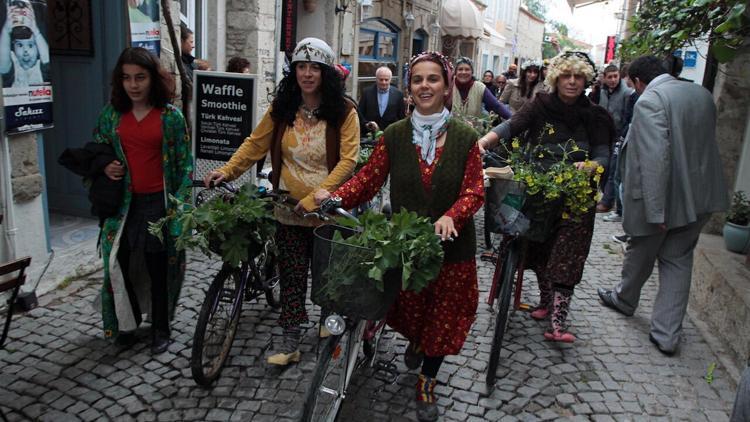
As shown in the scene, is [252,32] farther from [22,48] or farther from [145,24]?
[22,48]

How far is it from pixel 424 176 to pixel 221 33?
625cm

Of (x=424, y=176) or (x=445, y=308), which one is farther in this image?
(x=445, y=308)

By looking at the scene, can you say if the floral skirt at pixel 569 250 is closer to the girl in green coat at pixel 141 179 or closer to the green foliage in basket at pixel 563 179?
the green foliage in basket at pixel 563 179

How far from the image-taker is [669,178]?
13.4 ft

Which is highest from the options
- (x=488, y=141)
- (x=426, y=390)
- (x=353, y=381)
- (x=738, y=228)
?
(x=488, y=141)

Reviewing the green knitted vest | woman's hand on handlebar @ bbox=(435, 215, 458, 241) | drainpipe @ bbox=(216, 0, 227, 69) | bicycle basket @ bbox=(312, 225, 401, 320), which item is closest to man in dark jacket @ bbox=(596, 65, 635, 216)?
drainpipe @ bbox=(216, 0, 227, 69)

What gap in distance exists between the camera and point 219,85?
5.51m

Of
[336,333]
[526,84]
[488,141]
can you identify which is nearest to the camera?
[336,333]

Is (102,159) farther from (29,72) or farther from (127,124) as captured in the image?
(29,72)

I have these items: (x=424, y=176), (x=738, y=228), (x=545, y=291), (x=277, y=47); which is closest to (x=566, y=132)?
(x=545, y=291)

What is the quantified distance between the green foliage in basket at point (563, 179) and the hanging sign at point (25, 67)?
11.3ft

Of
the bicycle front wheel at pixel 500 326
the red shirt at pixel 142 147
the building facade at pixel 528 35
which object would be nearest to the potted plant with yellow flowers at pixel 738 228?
the bicycle front wheel at pixel 500 326

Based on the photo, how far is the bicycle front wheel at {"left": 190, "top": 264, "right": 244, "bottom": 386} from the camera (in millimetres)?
3305

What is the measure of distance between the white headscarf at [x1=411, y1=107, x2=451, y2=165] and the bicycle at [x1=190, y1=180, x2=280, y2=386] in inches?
34.3
